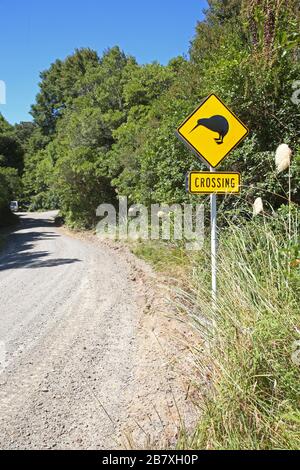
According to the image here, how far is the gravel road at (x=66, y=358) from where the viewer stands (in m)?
3.52

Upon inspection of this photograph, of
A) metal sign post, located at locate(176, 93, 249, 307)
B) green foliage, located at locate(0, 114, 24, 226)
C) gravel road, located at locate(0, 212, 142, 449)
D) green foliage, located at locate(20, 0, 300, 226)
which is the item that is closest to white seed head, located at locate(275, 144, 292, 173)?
green foliage, located at locate(20, 0, 300, 226)

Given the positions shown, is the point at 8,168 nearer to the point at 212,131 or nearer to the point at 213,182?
the point at 212,131

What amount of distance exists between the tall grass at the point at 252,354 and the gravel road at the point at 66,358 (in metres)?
0.87

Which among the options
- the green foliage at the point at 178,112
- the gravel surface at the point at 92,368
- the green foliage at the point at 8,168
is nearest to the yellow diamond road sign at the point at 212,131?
the green foliage at the point at 178,112

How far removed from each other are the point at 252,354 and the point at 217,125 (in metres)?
3.06

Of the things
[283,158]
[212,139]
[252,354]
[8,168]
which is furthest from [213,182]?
[8,168]

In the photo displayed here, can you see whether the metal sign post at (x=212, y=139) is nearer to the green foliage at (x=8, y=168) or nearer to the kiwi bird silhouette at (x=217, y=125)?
the kiwi bird silhouette at (x=217, y=125)

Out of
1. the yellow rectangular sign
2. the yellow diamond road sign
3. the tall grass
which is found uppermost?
the yellow diamond road sign

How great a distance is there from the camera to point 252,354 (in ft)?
10.6

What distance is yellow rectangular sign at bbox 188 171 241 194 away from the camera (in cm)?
511

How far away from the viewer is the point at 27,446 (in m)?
3.29

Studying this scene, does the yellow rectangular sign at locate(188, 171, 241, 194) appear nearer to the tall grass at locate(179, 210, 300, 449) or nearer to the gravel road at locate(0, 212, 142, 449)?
the tall grass at locate(179, 210, 300, 449)

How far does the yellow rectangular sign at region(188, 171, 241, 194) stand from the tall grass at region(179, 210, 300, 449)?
1068 mm
